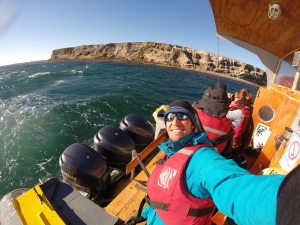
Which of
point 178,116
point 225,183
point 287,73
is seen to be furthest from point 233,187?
point 287,73

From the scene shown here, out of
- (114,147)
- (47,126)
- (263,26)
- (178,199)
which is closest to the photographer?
(178,199)

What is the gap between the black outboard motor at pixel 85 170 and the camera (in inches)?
111

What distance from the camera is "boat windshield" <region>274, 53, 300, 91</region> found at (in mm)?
3412

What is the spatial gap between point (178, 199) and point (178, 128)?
0.65 metres

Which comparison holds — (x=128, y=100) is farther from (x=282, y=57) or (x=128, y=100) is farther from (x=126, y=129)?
(x=282, y=57)

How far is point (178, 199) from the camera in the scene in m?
1.21

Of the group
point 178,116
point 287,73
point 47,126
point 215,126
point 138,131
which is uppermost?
point 287,73

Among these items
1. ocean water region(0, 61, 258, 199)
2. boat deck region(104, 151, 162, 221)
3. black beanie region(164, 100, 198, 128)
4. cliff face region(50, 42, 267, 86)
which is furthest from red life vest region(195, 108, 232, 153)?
cliff face region(50, 42, 267, 86)

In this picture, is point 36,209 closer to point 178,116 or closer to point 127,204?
point 127,204

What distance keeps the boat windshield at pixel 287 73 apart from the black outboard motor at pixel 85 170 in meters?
4.36

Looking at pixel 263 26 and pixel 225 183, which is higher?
pixel 263 26

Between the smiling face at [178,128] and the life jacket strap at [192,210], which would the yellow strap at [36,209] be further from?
the smiling face at [178,128]

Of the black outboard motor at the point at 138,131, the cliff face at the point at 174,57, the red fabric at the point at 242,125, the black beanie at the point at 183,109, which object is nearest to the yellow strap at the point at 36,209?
the black beanie at the point at 183,109

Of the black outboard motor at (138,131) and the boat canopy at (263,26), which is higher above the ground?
the boat canopy at (263,26)
